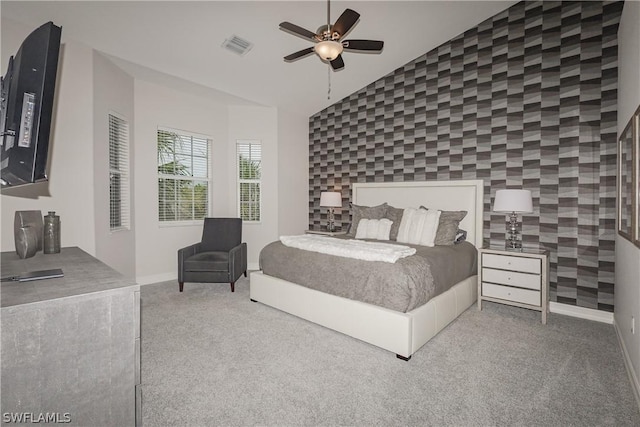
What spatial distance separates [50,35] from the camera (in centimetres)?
125

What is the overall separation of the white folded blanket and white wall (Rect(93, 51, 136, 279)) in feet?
6.92

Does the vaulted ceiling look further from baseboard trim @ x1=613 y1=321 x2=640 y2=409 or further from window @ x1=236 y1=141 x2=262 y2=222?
baseboard trim @ x1=613 y1=321 x2=640 y2=409

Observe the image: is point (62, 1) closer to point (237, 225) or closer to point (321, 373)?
point (237, 225)

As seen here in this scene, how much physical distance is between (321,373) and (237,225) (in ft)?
9.74


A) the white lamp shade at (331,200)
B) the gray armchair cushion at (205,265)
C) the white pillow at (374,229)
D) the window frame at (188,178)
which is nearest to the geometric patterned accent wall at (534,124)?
the white lamp shade at (331,200)

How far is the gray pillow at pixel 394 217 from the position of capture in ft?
13.1

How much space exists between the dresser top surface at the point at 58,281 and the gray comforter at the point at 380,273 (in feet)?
5.80

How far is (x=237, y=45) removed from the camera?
378 centimetres

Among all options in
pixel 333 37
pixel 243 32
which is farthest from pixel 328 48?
pixel 243 32

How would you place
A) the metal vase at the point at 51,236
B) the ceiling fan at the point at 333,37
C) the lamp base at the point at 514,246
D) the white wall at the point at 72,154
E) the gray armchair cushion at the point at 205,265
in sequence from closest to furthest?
the metal vase at the point at 51,236 < the ceiling fan at the point at 333,37 < the white wall at the point at 72,154 < the lamp base at the point at 514,246 < the gray armchair cushion at the point at 205,265

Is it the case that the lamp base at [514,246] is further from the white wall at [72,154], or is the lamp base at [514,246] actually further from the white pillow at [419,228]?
the white wall at [72,154]

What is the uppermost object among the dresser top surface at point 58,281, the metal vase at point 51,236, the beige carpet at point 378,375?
the metal vase at point 51,236

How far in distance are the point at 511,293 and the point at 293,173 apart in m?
3.81

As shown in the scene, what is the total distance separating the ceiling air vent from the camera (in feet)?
12.1
